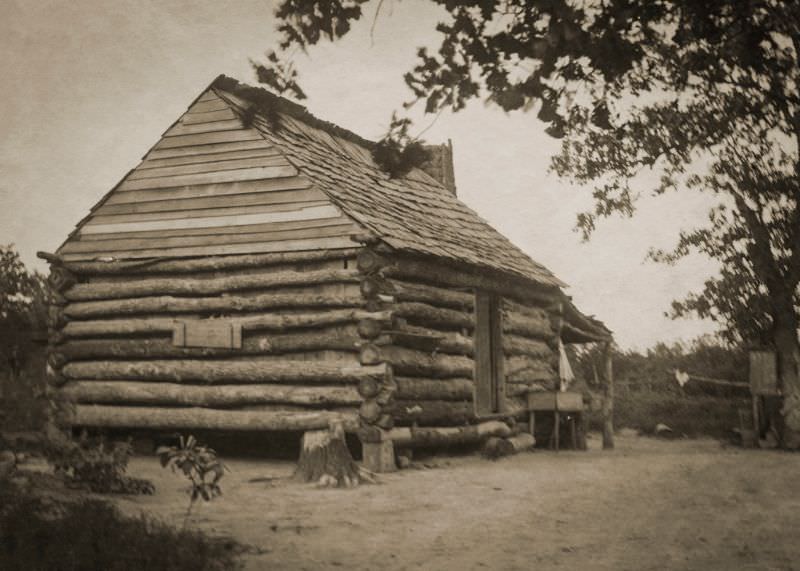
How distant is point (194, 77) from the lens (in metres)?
11.5

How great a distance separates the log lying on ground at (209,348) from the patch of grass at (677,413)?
33.6 feet

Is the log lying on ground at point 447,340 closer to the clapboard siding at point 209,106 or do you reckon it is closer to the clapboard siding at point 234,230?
the clapboard siding at point 234,230

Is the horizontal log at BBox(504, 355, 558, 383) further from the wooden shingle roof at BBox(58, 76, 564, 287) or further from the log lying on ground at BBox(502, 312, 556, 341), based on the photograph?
the wooden shingle roof at BBox(58, 76, 564, 287)

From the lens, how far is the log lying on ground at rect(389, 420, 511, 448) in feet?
37.9

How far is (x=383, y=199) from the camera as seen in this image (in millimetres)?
13883

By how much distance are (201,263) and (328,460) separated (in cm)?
419

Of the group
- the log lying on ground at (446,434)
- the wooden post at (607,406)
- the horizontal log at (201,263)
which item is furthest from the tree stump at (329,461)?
the wooden post at (607,406)

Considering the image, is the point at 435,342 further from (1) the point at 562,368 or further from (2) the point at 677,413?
(2) the point at 677,413

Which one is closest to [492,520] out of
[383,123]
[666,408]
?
[383,123]

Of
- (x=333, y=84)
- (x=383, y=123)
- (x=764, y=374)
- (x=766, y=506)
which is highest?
(x=333, y=84)

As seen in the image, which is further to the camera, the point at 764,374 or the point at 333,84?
the point at 764,374

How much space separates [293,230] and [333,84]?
210cm

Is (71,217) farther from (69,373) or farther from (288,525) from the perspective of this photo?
(288,525)

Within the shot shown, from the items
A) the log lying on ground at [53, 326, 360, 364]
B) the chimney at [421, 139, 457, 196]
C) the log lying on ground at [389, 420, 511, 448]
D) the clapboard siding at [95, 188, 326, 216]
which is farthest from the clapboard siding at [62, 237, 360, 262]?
the chimney at [421, 139, 457, 196]
